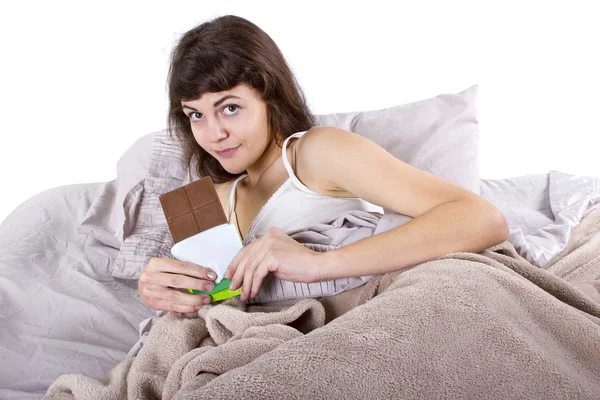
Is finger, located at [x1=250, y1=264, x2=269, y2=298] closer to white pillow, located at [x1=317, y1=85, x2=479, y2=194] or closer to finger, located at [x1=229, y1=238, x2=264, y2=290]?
finger, located at [x1=229, y1=238, x2=264, y2=290]

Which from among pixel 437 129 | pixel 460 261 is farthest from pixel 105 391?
pixel 437 129

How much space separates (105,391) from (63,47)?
7.49ft

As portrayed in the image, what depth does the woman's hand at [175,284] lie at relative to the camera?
1600mm

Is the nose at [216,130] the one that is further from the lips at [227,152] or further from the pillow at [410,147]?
the pillow at [410,147]

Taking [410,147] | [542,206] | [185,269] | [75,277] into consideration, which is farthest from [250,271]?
[542,206]

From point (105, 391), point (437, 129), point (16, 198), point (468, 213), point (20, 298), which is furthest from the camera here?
point (16, 198)

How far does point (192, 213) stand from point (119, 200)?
42.8 inches

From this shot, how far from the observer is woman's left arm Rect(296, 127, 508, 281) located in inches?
61.2

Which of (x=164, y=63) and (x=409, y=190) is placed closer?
(x=409, y=190)

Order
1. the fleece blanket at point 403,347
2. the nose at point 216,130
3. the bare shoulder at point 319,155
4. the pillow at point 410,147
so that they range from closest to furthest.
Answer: the fleece blanket at point 403,347
the bare shoulder at point 319,155
the nose at point 216,130
the pillow at point 410,147

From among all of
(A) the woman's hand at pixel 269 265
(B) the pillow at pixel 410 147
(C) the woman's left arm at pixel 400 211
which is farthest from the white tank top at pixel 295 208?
(B) the pillow at pixel 410 147

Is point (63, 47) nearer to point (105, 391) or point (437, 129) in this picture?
point (437, 129)

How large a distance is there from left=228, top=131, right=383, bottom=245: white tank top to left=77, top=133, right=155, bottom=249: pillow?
0.69 metres

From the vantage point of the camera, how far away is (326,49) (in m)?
3.23
